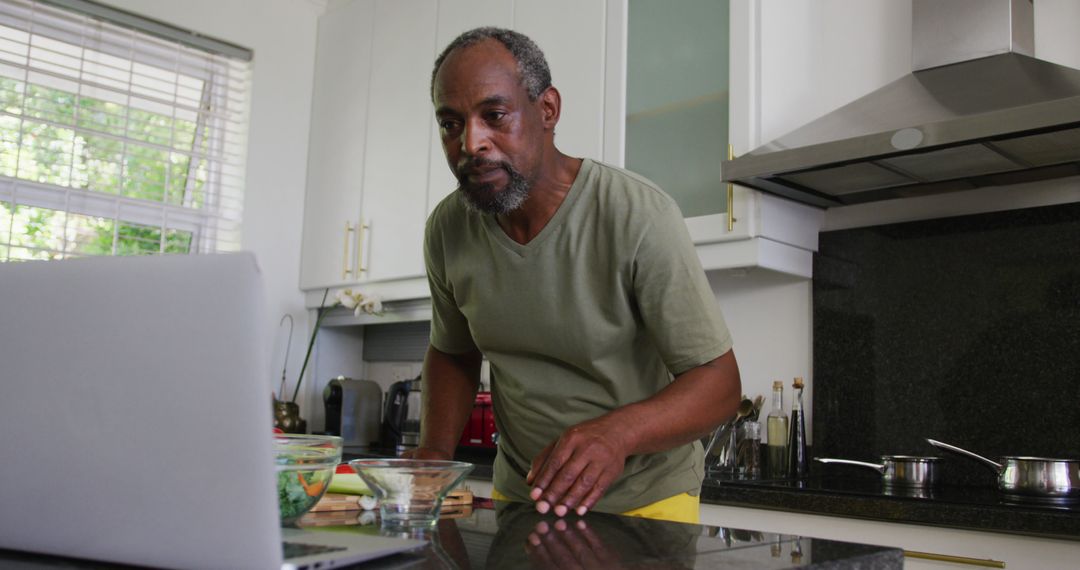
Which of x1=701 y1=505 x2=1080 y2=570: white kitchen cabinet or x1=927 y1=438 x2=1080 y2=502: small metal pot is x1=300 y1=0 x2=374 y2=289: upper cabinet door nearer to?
x1=701 y1=505 x2=1080 y2=570: white kitchen cabinet

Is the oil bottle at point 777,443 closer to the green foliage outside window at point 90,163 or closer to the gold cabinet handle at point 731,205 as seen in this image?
the gold cabinet handle at point 731,205

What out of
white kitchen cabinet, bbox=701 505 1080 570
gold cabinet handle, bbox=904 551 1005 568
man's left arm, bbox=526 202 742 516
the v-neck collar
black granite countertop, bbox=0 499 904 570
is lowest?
gold cabinet handle, bbox=904 551 1005 568

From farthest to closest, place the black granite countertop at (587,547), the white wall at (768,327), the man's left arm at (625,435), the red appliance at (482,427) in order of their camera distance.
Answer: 1. the red appliance at (482,427)
2. the white wall at (768,327)
3. the man's left arm at (625,435)
4. the black granite countertop at (587,547)

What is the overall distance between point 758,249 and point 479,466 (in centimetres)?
93

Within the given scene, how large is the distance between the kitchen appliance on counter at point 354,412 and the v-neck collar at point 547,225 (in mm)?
2135

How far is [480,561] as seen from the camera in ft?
2.33

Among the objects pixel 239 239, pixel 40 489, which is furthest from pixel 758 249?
pixel 239 239

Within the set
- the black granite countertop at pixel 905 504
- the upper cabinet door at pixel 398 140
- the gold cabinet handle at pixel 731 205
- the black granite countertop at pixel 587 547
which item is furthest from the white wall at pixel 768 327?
the black granite countertop at pixel 587 547

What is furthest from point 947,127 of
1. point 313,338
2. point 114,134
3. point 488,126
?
→ point 114,134

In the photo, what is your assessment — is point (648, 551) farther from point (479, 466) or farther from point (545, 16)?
point (545, 16)

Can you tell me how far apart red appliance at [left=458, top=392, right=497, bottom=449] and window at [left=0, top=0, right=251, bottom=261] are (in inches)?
46.3

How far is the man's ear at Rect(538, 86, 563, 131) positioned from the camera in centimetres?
144

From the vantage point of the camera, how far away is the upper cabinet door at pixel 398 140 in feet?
11.0

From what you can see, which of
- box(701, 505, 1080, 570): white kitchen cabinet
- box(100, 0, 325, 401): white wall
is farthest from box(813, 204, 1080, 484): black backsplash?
box(100, 0, 325, 401): white wall
